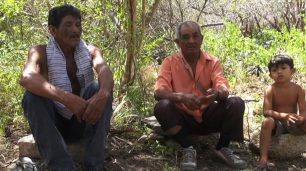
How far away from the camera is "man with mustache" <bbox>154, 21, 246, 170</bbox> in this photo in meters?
3.29

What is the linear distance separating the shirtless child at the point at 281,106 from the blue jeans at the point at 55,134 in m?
1.30

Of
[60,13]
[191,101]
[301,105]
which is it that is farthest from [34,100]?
[301,105]

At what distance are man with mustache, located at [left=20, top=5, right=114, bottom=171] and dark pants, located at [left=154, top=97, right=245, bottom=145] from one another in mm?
510

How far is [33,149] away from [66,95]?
35.1 inches

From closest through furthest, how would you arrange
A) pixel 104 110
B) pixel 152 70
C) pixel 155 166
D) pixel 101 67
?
pixel 104 110
pixel 101 67
pixel 155 166
pixel 152 70

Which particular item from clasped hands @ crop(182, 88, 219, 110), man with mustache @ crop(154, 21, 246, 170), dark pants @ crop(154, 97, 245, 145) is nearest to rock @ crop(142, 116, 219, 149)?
man with mustache @ crop(154, 21, 246, 170)

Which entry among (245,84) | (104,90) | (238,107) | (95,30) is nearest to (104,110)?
(104,90)

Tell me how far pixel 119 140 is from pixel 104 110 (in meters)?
0.93

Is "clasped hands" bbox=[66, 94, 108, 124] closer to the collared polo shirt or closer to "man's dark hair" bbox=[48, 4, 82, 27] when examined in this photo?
"man's dark hair" bbox=[48, 4, 82, 27]

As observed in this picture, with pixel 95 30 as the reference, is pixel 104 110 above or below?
below

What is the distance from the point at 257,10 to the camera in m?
9.91

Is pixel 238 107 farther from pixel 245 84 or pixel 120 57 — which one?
pixel 245 84

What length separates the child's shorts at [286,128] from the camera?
348 cm

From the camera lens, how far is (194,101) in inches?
126
